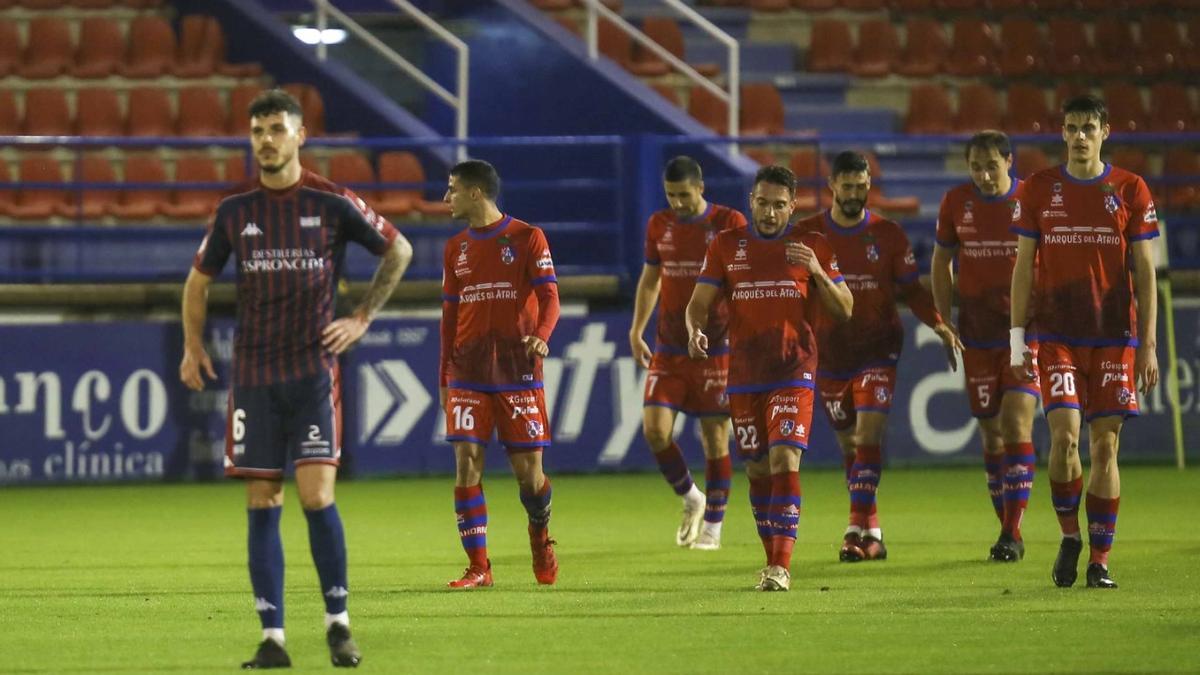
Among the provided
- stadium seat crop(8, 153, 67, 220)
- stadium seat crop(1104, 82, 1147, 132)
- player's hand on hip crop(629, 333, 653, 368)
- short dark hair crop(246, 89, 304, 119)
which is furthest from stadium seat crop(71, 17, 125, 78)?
short dark hair crop(246, 89, 304, 119)

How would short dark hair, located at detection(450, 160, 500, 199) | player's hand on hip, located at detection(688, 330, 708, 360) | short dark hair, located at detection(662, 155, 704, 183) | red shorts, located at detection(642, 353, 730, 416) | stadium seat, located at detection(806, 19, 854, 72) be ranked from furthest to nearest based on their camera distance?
1. stadium seat, located at detection(806, 19, 854, 72)
2. red shorts, located at detection(642, 353, 730, 416)
3. short dark hair, located at detection(662, 155, 704, 183)
4. short dark hair, located at detection(450, 160, 500, 199)
5. player's hand on hip, located at detection(688, 330, 708, 360)

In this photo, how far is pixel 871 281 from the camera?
11266 mm

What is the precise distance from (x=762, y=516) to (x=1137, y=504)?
5.16 m

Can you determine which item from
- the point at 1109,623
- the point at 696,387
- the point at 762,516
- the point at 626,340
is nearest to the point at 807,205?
the point at 626,340

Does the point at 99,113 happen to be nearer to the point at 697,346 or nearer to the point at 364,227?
the point at 697,346

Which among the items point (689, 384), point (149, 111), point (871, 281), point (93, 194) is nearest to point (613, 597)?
point (871, 281)

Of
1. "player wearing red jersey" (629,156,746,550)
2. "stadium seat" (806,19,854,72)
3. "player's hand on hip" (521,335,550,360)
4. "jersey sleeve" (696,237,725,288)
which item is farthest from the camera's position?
"stadium seat" (806,19,854,72)

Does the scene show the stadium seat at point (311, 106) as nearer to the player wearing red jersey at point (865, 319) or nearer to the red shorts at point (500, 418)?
the player wearing red jersey at point (865, 319)

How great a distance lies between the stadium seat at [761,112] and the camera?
21484 mm

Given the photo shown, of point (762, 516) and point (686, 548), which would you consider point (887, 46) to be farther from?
point (762, 516)

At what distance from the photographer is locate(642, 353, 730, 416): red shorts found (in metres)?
12.1

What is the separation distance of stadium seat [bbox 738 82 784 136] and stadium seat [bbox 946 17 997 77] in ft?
8.22

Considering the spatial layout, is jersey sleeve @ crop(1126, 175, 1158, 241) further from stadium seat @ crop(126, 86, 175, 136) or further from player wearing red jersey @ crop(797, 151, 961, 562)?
stadium seat @ crop(126, 86, 175, 136)

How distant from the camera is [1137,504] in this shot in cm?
1420
